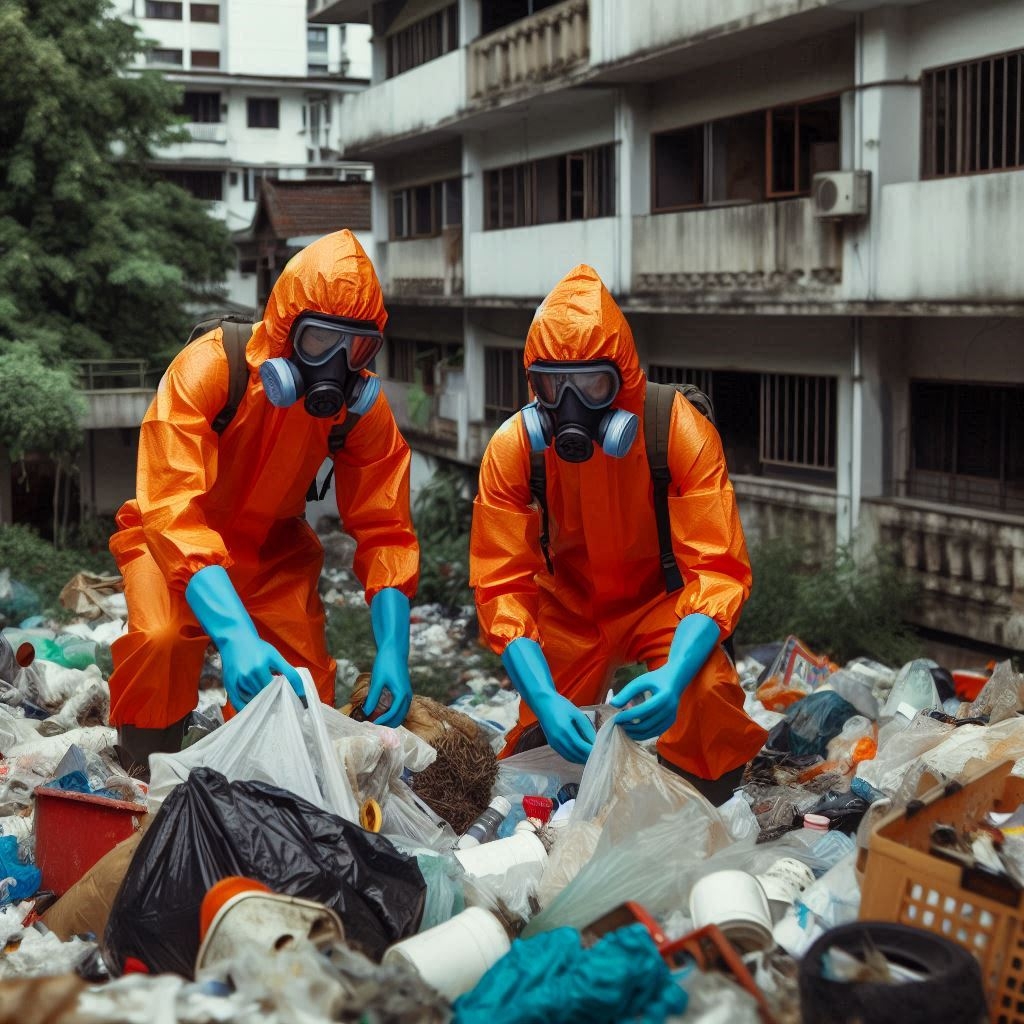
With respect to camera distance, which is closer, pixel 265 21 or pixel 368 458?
pixel 368 458

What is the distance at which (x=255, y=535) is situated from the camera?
4.74 meters

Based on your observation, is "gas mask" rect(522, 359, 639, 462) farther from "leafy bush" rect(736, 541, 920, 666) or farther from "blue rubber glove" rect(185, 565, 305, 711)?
"leafy bush" rect(736, 541, 920, 666)

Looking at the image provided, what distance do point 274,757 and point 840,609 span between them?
6.79 m

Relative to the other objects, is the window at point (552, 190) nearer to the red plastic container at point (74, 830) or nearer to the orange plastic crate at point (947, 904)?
the red plastic container at point (74, 830)

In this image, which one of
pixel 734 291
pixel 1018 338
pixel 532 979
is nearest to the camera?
pixel 532 979

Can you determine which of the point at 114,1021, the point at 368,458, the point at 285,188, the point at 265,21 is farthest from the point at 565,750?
the point at 265,21

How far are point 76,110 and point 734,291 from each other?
851cm

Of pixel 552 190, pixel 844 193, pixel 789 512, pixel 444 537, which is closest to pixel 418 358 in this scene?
pixel 552 190

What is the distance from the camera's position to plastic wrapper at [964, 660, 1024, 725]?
571 cm

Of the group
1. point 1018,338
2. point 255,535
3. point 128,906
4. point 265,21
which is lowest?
point 128,906

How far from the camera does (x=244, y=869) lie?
3191mm

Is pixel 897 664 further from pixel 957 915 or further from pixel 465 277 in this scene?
pixel 465 277

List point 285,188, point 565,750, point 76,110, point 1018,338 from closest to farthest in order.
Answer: point 565,750
point 1018,338
point 76,110
point 285,188

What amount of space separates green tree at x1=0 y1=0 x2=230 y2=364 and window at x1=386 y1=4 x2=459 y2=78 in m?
3.12
